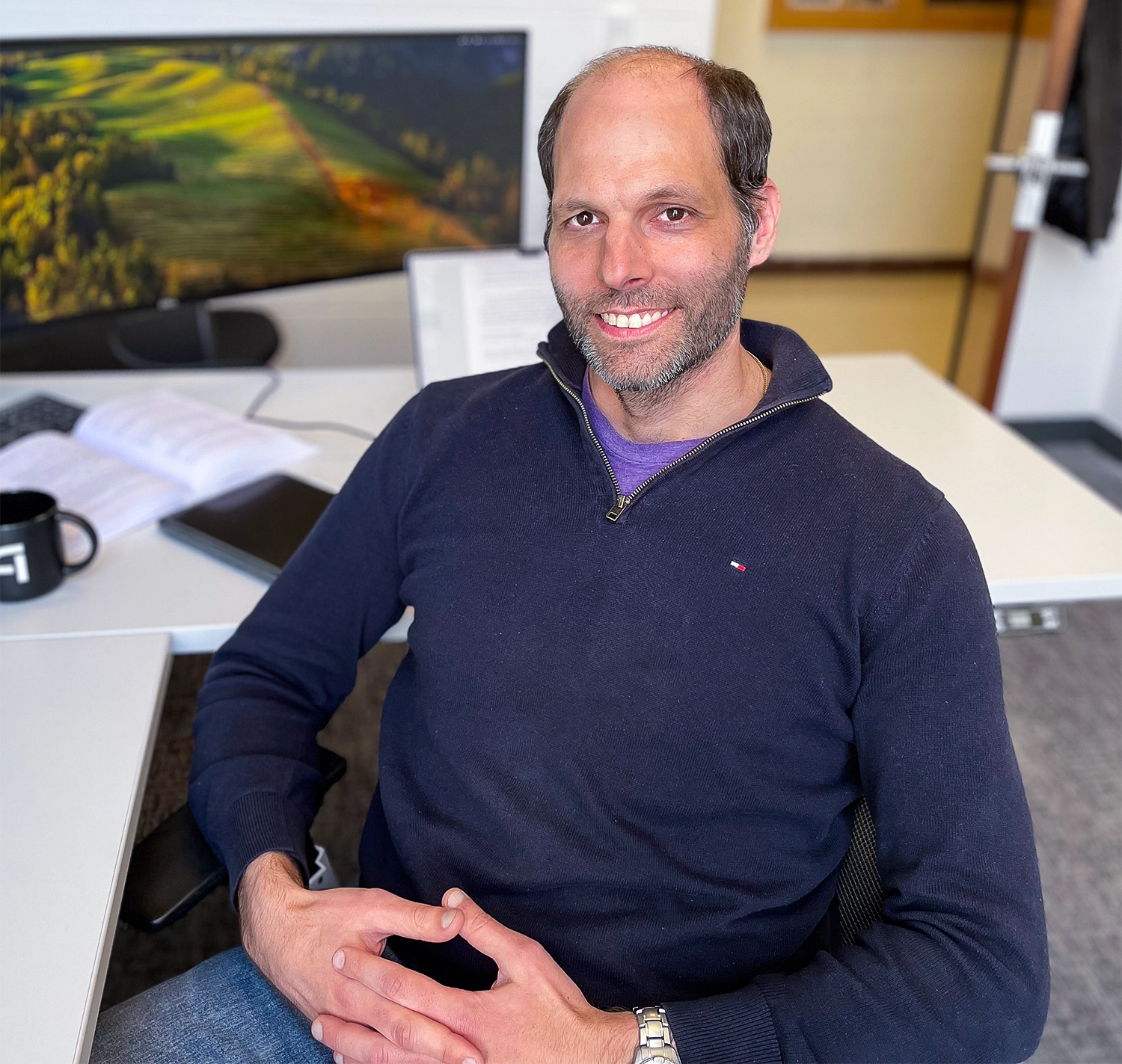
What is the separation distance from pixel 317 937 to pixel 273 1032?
0.40 feet

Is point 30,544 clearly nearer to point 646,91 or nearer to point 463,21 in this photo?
point 646,91

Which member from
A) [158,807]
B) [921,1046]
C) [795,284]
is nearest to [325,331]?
[795,284]

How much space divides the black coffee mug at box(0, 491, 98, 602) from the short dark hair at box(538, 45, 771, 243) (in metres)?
0.69

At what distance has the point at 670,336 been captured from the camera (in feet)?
3.47

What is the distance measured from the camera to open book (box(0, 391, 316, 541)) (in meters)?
1.47

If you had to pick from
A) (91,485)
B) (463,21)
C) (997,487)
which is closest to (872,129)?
(463,21)

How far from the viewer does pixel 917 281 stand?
3.55 m

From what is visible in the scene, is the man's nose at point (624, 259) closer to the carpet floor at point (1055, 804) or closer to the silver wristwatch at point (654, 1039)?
the silver wristwatch at point (654, 1039)

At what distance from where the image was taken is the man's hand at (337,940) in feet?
2.92

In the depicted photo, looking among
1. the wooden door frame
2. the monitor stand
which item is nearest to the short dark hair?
the monitor stand

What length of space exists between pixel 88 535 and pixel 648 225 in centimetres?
80

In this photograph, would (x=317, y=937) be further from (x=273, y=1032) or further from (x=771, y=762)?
(x=771, y=762)

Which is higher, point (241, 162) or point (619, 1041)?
point (241, 162)

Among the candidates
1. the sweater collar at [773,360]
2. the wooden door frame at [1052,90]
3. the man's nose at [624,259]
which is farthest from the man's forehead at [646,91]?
the wooden door frame at [1052,90]
